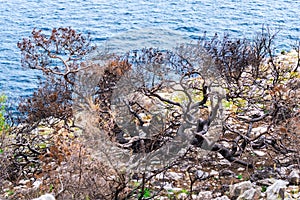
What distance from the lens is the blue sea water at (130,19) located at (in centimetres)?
874

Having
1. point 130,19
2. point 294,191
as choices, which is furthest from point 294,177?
point 130,19

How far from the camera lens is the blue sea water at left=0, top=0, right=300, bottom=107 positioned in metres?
8.74

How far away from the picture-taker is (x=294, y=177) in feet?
12.3

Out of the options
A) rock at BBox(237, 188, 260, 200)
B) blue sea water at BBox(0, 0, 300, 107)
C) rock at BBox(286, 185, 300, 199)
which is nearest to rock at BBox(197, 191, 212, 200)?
rock at BBox(237, 188, 260, 200)

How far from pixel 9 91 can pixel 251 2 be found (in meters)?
6.87

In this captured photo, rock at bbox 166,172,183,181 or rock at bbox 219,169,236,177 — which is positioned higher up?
rock at bbox 219,169,236,177

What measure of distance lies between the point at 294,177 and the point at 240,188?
1.57 ft

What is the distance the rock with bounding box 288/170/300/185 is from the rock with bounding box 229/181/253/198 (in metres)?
0.38

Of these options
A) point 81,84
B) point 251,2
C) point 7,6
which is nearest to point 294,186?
point 81,84

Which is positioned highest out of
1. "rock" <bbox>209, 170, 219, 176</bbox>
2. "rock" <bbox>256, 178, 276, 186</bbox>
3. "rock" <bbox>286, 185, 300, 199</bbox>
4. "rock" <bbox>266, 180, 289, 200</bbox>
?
"rock" <bbox>266, 180, 289, 200</bbox>

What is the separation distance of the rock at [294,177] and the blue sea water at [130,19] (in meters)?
4.82

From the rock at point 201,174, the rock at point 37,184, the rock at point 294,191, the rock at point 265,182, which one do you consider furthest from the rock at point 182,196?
the rock at point 37,184

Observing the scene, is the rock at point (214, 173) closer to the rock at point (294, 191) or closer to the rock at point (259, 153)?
the rock at point (259, 153)

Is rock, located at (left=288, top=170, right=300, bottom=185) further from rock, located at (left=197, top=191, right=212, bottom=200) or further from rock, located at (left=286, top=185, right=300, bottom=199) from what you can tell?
rock, located at (left=197, top=191, right=212, bottom=200)
